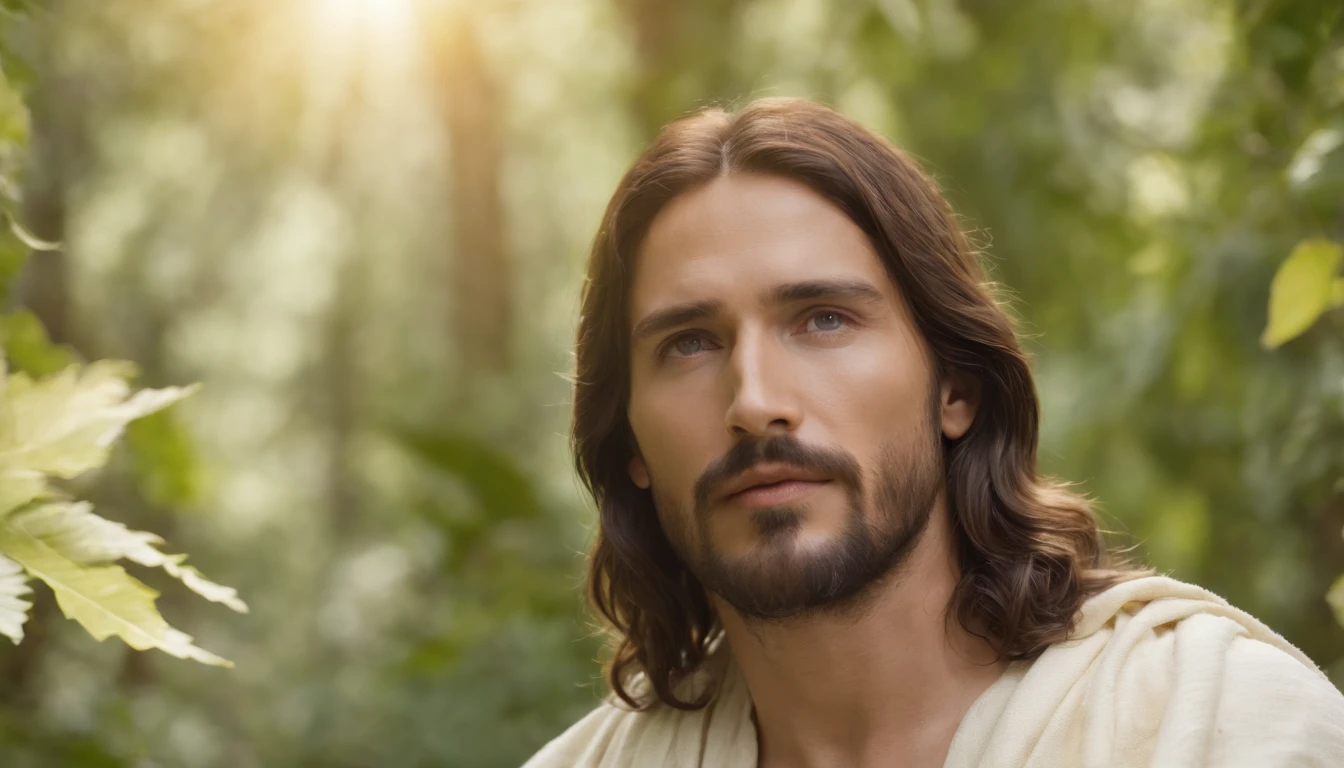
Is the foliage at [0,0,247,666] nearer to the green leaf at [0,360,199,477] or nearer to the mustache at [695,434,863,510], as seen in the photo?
the green leaf at [0,360,199,477]

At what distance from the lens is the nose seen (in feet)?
8.04

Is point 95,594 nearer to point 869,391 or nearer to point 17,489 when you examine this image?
point 17,489

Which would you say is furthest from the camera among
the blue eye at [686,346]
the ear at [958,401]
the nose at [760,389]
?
the ear at [958,401]

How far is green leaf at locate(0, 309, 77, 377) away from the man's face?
3.38 feet

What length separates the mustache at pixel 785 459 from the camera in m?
2.46

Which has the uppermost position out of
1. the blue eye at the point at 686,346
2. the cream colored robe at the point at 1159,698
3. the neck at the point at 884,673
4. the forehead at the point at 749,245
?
the forehead at the point at 749,245

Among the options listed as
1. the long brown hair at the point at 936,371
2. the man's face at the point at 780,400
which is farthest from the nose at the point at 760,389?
the long brown hair at the point at 936,371

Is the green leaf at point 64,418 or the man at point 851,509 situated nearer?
the green leaf at point 64,418

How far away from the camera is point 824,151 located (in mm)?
2707

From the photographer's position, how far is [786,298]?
254 cm

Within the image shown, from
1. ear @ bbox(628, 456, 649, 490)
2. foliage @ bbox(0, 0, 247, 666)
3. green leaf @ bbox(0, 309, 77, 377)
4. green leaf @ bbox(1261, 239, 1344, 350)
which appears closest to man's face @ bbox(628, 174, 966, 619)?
ear @ bbox(628, 456, 649, 490)

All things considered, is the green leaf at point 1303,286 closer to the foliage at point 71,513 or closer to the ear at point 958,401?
the ear at point 958,401

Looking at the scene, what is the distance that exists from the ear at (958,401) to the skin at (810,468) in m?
0.07

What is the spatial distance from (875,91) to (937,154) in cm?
41
